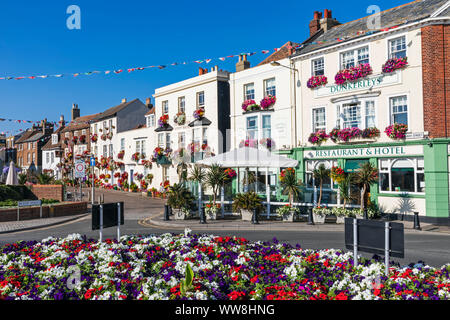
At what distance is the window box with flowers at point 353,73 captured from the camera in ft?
63.3

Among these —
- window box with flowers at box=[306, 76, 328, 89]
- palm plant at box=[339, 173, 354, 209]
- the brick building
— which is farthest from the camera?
the brick building

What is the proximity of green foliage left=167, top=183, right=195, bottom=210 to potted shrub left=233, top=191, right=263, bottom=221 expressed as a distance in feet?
7.41

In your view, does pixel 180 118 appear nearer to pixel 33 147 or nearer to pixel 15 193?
pixel 15 193

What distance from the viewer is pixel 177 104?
31.9 metres

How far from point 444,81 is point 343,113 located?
4.97m

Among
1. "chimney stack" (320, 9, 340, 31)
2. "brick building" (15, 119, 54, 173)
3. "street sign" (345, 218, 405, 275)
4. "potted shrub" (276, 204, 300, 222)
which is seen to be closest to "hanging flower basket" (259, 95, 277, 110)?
"chimney stack" (320, 9, 340, 31)

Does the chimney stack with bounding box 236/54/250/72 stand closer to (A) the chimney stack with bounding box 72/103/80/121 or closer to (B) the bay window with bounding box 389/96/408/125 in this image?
(B) the bay window with bounding box 389/96/408/125

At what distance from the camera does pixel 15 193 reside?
25.1 m

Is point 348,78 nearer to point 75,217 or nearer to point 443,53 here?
point 443,53

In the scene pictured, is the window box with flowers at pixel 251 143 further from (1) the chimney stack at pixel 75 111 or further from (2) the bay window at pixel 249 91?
(1) the chimney stack at pixel 75 111

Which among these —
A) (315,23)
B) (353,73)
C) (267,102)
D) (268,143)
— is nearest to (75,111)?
(267,102)

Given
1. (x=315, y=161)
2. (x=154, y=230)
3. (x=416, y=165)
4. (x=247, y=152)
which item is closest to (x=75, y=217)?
(x=154, y=230)

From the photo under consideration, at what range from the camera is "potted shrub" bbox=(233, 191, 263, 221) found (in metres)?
17.7

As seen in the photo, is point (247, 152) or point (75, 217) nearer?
point (247, 152)
